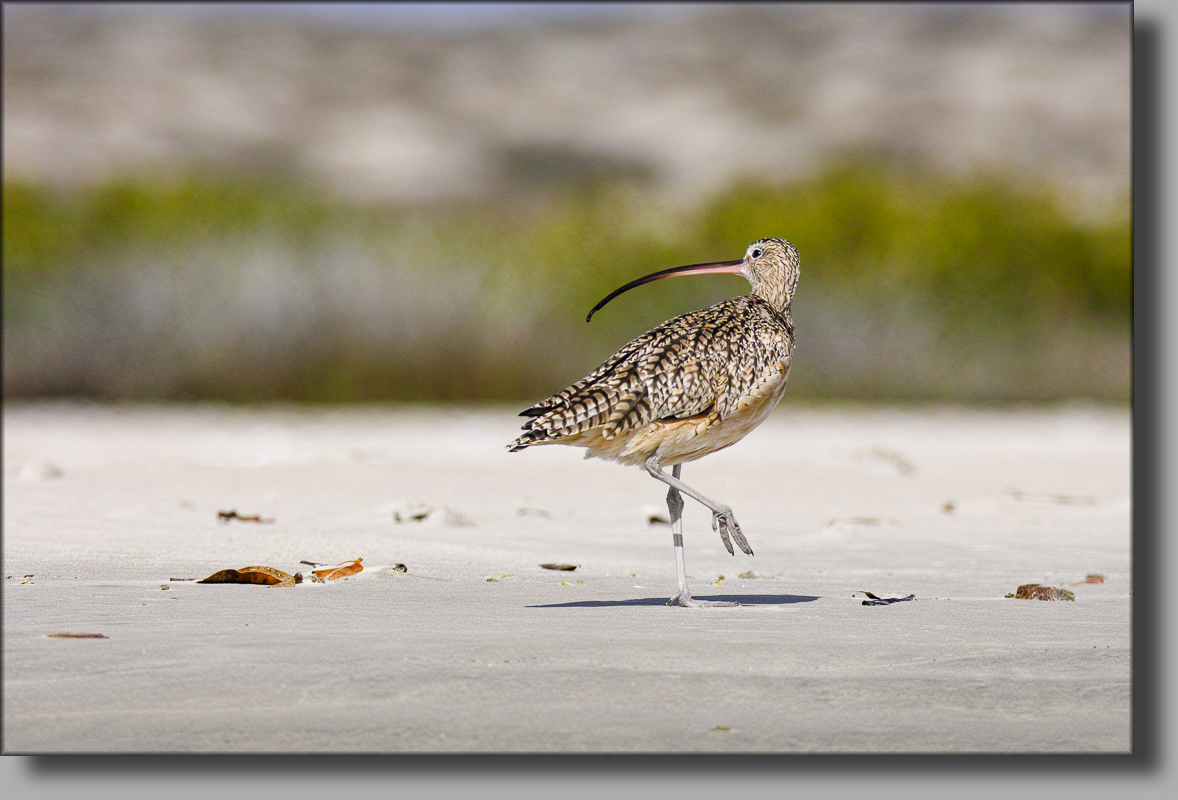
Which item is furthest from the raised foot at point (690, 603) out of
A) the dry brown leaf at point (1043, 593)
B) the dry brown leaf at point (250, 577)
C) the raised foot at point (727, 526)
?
the dry brown leaf at point (250, 577)

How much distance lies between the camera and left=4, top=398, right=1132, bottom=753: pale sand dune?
9.77ft

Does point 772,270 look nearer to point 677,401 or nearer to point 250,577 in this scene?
point 677,401

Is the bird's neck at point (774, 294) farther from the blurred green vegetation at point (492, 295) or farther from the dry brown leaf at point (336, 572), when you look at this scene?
the blurred green vegetation at point (492, 295)

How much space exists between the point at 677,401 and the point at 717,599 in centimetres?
85

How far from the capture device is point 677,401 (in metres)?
4.32

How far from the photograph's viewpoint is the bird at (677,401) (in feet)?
14.1

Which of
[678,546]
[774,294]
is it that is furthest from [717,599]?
[774,294]

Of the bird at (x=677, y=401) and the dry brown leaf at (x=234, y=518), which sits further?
the dry brown leaf at (x=234, y=518)

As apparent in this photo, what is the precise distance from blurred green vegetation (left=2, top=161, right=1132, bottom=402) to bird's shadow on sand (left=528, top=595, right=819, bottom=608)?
9979mm

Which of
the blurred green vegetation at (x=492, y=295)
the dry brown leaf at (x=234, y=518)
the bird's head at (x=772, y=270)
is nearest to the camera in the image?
the bird's head at (x=772, y=270)

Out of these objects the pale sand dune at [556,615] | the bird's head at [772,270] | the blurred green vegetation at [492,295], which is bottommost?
the pale sand dune at [556,615]

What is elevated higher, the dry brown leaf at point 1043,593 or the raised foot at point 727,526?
the raised foot at point 727,526

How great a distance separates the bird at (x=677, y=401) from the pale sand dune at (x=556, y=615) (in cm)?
49

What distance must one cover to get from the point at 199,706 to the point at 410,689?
45cm
